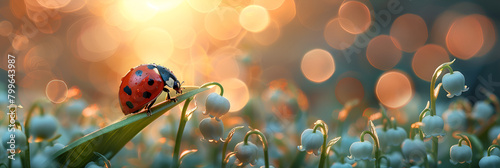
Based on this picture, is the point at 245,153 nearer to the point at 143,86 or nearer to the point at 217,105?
the point at 217,105

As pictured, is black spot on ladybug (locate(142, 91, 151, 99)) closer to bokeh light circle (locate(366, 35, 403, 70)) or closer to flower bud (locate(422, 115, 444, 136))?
flower bud (locate(422, 115, 444, 136))

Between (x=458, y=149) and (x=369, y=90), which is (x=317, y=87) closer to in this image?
(x=369, y=90)

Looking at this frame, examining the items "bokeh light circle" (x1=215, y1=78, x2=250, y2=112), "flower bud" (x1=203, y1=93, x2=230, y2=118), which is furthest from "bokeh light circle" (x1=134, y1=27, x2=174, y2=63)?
"flower bud" (x1=203, y1=93, x2=230, y2=118)

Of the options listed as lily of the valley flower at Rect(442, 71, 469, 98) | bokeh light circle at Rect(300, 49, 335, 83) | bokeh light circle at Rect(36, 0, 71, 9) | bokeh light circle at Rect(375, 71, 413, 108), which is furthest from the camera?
bokeh light circle at Rect(300, 49, 335, 83)

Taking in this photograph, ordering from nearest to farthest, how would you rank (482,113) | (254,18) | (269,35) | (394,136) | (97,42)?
(394,136) < (482,113) < (97,42) < (269,35) < (254,18)

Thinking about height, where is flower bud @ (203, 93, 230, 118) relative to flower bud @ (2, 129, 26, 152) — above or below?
above

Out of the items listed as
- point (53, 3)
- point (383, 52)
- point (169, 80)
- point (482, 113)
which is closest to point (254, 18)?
point (383, 52)

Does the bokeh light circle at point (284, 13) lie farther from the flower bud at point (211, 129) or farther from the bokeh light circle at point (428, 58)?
the flower bud at point (211, 129)
